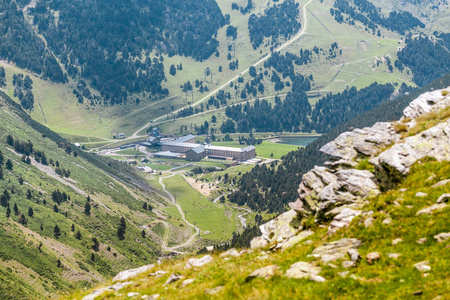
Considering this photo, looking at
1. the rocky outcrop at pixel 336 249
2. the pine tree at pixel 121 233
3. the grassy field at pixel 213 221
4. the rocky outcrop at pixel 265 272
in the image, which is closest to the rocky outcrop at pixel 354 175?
the rocky outcrop at pixel 336 249

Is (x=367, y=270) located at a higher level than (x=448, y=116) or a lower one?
lower

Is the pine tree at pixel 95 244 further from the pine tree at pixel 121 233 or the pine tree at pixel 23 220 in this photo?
the pine tree at pixel 23 220

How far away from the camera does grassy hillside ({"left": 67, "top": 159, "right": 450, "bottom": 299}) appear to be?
70.3ft

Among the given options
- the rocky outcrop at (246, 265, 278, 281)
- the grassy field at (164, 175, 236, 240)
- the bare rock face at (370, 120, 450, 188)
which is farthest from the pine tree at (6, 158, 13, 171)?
the rocky outcrop at (246, 265, 278, 281)

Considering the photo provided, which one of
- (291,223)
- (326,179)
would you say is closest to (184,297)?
(291,223)

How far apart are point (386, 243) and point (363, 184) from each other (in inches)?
297

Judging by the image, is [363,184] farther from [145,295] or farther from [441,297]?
[145,295]

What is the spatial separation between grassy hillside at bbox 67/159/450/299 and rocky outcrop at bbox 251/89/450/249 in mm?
970

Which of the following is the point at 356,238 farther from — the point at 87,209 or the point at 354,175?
the point at 87,209

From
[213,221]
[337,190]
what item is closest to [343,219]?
[337,190]

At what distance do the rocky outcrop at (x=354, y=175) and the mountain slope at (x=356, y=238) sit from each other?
0.07 metres

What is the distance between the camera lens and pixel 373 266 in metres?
23.3

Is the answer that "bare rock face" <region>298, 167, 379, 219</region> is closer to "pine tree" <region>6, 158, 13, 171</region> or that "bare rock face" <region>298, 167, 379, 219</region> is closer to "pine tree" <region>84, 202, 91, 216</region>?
"pine tree" <region>84, 202, 91, 216</region>

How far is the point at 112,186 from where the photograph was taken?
199 metres
